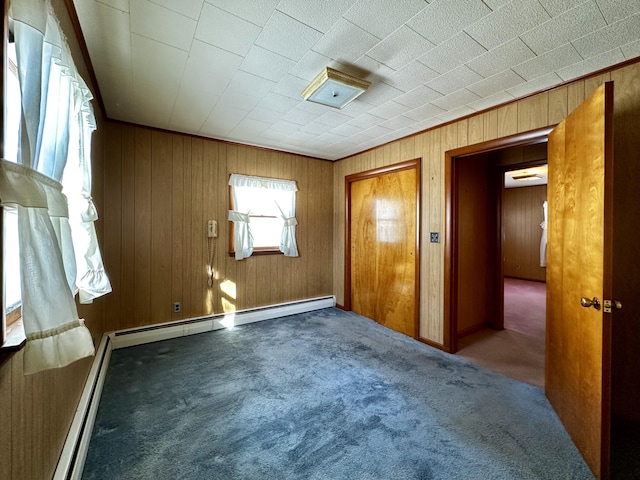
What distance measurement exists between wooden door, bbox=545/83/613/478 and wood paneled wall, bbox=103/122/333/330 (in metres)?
3.17

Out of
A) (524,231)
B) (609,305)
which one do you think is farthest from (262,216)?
(524,231)

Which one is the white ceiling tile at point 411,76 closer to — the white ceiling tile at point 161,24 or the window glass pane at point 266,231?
the white ceiling tile at point 161,24

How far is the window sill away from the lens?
0.79 meters

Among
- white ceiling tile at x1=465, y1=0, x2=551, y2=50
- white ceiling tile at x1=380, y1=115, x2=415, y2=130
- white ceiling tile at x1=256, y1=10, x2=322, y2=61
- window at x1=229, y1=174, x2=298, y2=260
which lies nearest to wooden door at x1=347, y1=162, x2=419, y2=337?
white ceiling tile at x1=380, y1=115, x2=415, y2=130

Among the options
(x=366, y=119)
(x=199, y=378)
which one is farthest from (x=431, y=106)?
(x=199, y=378)

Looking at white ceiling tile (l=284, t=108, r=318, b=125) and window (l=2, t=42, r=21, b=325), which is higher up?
white ceiling tile (l=284, t=108, r=318, b=125)

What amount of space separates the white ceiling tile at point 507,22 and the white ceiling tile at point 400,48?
27cm

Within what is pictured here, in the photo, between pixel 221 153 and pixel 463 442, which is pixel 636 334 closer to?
pixel 463 442

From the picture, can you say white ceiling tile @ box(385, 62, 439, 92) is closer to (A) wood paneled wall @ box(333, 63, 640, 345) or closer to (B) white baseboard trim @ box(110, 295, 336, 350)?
(A) wood paneled wall @ box(333, 63, 640, 345)

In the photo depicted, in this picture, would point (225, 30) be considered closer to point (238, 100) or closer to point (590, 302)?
point (238, 100)

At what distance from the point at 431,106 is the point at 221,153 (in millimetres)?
2613

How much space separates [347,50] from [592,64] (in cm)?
174

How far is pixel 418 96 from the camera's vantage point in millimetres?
2406

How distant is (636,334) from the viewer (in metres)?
1.82
